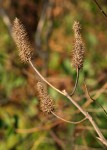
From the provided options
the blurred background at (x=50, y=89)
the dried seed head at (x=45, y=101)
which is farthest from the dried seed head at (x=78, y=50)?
the blurred background at (x=50, y=89)

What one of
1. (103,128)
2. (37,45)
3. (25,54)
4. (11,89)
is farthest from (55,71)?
(25,54)

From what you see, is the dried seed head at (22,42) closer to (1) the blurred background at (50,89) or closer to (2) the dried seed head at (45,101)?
(2) the dried seed head at (45,101)

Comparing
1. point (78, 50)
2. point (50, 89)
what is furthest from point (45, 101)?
point (50, 89)

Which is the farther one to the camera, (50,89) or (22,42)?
(50,89)

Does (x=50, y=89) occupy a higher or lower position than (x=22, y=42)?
lower

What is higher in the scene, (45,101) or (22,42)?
(22,42)

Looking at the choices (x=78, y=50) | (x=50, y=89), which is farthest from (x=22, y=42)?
(x=50, y=89)

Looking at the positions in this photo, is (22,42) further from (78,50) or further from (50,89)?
(50,89)

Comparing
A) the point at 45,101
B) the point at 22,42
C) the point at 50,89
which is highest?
the point at 22,42

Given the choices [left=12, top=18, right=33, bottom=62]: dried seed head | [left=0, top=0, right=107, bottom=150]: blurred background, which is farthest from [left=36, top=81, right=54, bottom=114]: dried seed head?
[left=0, top=0, right=107, bottom=150]: blurred background
